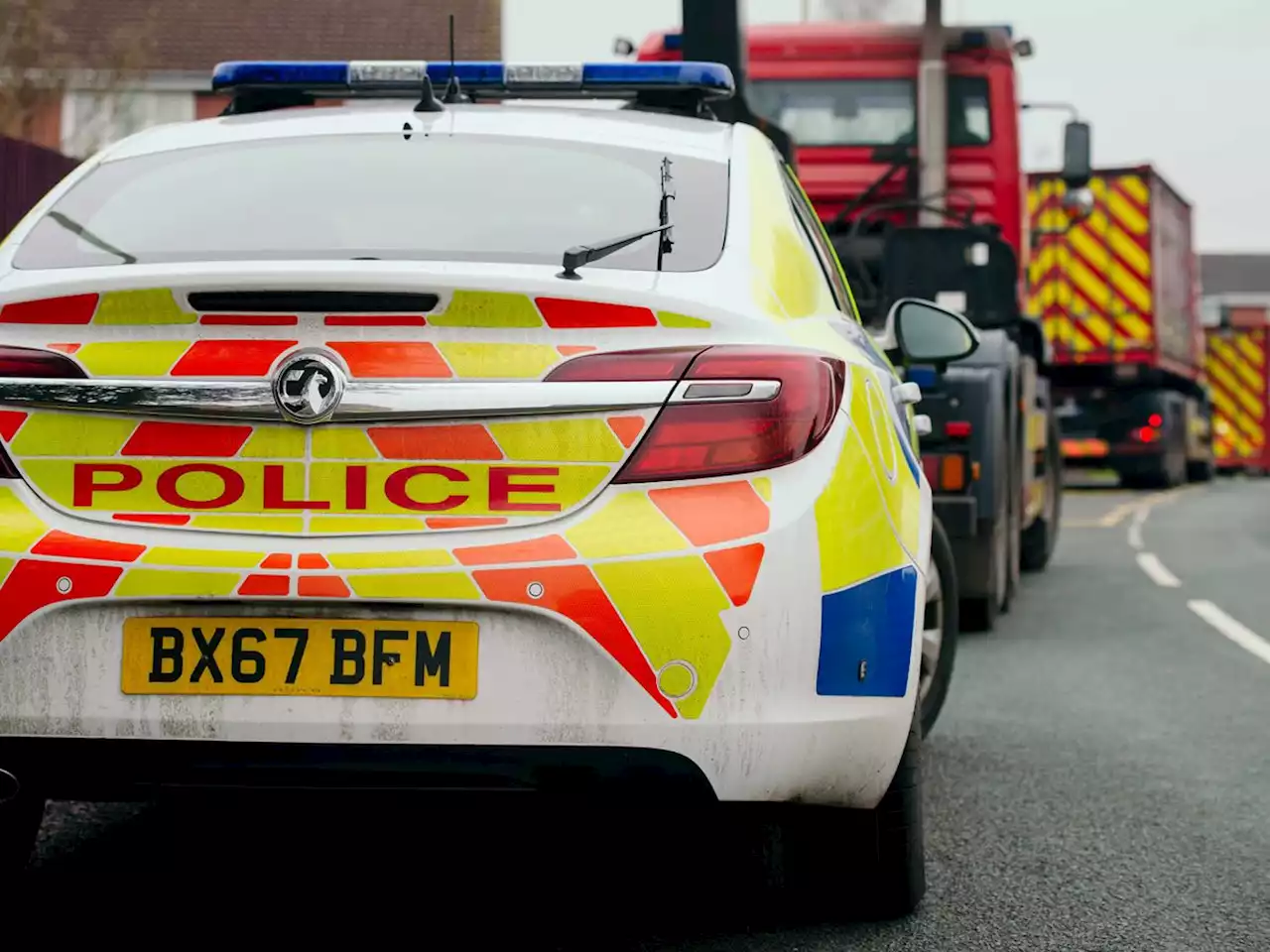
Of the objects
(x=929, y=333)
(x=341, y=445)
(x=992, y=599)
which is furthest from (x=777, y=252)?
(x=992, y=599)

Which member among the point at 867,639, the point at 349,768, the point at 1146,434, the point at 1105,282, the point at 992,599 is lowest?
the point at 1146,434

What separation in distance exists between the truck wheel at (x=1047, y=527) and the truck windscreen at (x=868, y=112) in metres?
1.97

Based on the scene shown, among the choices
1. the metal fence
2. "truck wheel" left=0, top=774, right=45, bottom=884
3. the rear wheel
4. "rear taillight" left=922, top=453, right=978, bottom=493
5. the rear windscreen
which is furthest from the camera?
the metal fence

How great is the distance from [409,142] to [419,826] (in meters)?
1.68

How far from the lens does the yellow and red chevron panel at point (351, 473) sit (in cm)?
321

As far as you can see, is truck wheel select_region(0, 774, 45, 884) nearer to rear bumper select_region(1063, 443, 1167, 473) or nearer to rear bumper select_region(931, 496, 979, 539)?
rear bumper select_region(931, 496, 979, 539)

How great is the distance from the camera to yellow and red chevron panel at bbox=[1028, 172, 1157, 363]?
23.1 metres

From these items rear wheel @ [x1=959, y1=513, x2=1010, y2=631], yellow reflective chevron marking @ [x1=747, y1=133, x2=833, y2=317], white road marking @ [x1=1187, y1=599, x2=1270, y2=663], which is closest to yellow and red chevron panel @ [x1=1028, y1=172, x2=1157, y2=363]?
white road marking @ [x1=1187, y1=599, x2=1270, y2=663]

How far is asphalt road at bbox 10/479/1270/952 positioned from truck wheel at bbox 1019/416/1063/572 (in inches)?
202

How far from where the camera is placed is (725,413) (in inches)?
129

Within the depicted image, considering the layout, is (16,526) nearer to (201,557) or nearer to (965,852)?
(201,557)

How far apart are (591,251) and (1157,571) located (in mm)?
9886

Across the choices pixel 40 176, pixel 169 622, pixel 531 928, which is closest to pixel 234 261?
pixel 169 622

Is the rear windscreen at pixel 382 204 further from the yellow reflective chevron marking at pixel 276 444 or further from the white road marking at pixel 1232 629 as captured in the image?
the white road marking at pixel 1232 629
